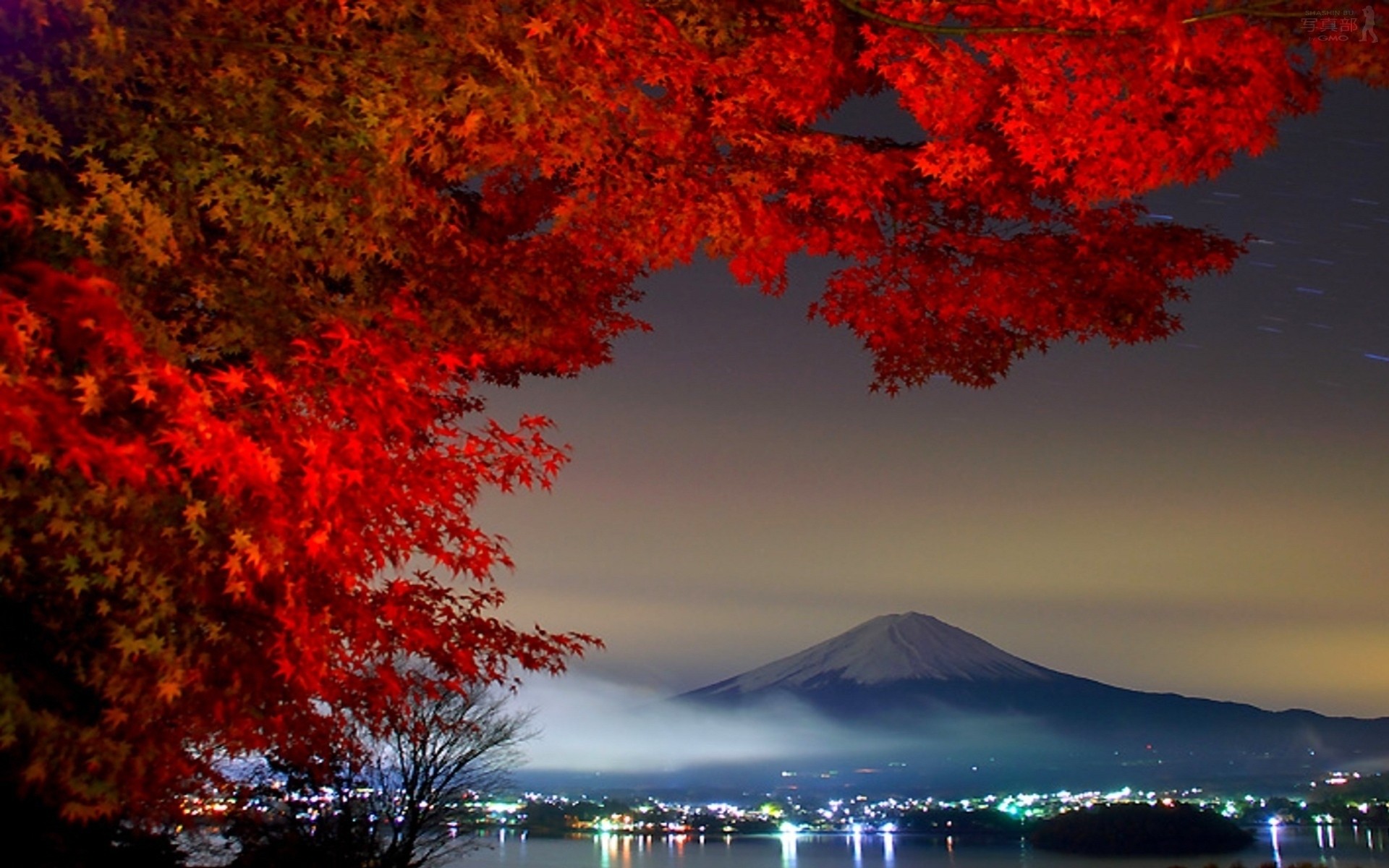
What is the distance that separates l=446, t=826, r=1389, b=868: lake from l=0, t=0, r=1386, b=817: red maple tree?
5267cm

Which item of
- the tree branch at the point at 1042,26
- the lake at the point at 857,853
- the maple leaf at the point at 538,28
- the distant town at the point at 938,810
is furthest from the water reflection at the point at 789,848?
the maple leaf at the point at 538,28

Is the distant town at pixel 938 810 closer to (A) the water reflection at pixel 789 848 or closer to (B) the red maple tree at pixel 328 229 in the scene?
(A) the water reflection at pixel 789 848

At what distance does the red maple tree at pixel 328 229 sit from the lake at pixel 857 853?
5267 centimetres

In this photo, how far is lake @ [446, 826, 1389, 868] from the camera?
67.3 m

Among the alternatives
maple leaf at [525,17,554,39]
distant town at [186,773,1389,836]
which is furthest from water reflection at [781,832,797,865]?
maple leaf at [525,17,554,39]

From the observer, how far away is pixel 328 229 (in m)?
4.58

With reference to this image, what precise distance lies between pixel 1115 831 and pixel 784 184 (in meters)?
77.0

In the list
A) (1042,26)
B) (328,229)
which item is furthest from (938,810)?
(328,229)

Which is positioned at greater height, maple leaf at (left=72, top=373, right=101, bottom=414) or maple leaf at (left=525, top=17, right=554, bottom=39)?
maple leaf at (left=525, top=17, right=554, bottom=39)

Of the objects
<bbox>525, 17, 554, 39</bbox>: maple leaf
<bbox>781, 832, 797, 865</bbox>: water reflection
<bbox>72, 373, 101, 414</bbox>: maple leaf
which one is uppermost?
<bbox>525, 17, 554, 39</bbox>: maple leaf

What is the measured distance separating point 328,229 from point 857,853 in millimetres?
98425

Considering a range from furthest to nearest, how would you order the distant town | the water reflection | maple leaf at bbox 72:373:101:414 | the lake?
1. the water reflection
2. the distant town
3. the lake
4. maple leaf at bbox 72:373:101:414

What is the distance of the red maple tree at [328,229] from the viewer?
3.67m

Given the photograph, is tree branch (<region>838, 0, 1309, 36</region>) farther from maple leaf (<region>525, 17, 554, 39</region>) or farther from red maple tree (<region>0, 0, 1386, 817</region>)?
maple leaf (<region>525, 17, 554, 39</region>)
